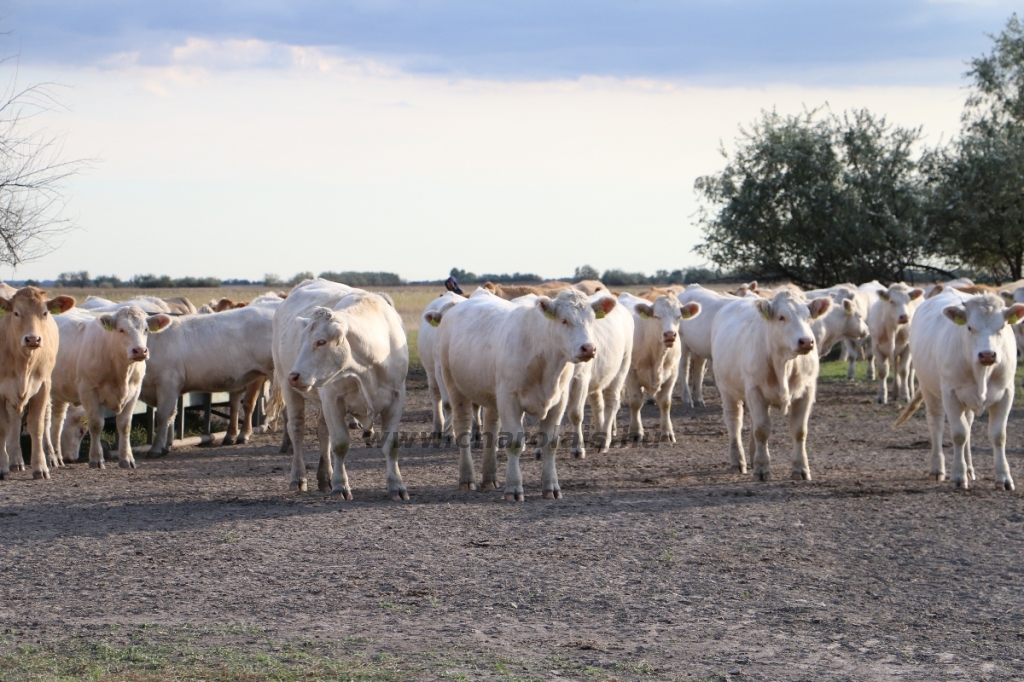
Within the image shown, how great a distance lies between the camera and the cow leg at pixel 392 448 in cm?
1027

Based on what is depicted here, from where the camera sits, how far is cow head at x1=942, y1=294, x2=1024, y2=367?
10438mm

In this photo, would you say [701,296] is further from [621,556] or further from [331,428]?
[621,556]

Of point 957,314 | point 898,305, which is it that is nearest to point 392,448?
point 957,314

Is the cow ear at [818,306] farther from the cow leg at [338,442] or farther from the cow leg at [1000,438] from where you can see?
the cow leg at [338,442]

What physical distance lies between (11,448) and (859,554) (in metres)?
9.43

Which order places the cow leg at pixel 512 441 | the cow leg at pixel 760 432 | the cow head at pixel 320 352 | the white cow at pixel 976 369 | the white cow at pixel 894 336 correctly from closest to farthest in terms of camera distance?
the cow head at pixel 320 352
the cow leg at pixel 512 441
the white cow at pixel 976 369
the cow leg at pixel 760 432
the white cow at pixel 894 336

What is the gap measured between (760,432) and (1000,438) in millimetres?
2266

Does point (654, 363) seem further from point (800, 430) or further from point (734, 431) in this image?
point (800, 430)

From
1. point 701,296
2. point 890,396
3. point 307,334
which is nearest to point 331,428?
point 307,334

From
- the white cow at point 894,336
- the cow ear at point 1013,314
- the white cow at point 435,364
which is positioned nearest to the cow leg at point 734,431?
the cow ear at point 1013,314

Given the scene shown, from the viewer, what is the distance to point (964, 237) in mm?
35594

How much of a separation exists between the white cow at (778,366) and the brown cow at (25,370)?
7.53m

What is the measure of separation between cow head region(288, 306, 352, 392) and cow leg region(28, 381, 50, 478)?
410cm

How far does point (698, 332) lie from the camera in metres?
18.7
